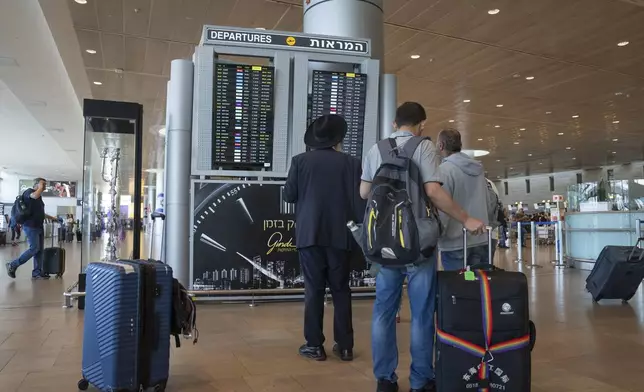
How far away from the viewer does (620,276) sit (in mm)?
6012

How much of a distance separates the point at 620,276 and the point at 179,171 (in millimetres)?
4966

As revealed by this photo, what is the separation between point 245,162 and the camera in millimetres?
5652

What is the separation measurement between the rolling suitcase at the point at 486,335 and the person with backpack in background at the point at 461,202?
89 cm

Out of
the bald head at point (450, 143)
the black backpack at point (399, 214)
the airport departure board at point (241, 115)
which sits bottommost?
the black backpack at point (399, 214)

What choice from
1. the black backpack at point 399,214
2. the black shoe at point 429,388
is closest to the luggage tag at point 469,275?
the black backpack at point 399,214

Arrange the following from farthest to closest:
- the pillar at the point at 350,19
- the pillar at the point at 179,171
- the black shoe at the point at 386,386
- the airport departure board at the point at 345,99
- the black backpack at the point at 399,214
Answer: the pillar at the point at 350,19 → the airport departure board at the point at 345,99 → the pillar at the point at 179,171 → the black shoe at the point at 386,386 → the black backpack at the point at 399,214

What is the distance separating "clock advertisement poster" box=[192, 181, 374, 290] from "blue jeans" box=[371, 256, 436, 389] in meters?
2.86

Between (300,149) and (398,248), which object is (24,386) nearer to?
(398,248)

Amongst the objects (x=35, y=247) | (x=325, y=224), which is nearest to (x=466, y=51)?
(x=35, y=247)

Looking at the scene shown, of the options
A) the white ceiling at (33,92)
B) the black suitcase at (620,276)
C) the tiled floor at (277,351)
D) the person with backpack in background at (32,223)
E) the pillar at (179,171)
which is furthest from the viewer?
the white ceiling at (33,92)

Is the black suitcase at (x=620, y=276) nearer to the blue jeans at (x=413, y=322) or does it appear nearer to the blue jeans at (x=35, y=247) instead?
the blue jeans at (x=413, y=322)

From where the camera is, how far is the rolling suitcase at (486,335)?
2463 mm

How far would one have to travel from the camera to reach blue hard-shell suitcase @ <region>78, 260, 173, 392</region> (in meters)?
2.61

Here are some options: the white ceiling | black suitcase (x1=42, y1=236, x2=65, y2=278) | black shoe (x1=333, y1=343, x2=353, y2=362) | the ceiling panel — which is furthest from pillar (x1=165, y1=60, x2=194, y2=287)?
the white ceiling
